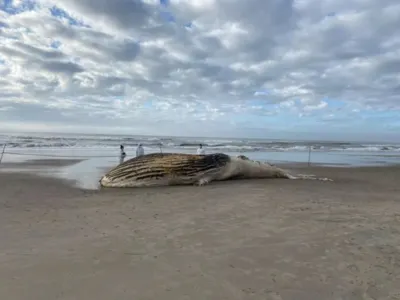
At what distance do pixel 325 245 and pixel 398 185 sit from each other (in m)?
7.88

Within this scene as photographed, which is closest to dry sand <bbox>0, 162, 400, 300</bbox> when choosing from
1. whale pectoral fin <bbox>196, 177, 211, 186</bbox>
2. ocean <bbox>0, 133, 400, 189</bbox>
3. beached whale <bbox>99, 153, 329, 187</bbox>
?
beached whale <bbox>99, 153, 329, 187</bbox>

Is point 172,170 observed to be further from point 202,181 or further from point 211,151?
point 211,151

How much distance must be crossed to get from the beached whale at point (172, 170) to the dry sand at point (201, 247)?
6.02 feet

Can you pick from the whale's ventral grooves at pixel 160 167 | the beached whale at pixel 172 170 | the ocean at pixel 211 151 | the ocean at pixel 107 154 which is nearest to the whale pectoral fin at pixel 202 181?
the beached whale at pixel 172 170

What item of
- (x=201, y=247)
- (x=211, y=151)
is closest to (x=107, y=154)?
(x=211, y=151)

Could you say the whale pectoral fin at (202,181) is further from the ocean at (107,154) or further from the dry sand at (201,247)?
the ocean at (107,154)

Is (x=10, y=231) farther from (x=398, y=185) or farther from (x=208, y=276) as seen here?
(x=398, y=185)

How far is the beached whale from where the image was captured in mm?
9555

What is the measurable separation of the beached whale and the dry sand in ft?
6.02

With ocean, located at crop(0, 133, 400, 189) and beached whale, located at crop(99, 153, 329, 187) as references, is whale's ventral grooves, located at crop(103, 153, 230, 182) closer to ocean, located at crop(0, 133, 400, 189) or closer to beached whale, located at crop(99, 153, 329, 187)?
beached whale, located at crop(99, 153, 329, 187)

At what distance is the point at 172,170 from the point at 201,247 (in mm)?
5619

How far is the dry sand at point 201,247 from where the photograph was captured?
3.17 m

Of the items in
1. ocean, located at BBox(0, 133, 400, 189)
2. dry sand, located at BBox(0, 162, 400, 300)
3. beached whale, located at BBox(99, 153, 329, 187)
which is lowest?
ocean, located at BBox(0, 133, 400, 189)

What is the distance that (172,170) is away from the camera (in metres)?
9.80
